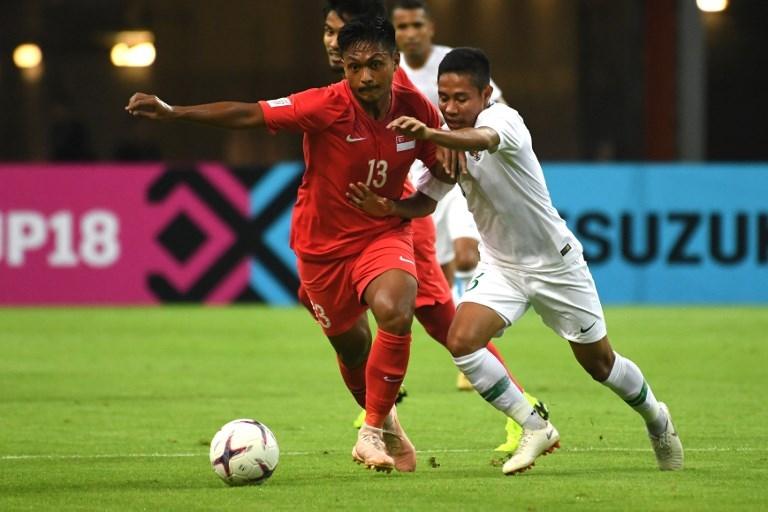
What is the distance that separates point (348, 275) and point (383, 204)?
382mm

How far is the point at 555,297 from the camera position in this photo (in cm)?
723

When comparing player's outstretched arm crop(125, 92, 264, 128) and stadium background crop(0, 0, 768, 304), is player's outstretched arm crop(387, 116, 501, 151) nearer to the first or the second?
player's outstretched arm crop(125, 92, 264, 128)

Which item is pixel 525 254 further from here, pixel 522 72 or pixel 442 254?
pixel 522 72

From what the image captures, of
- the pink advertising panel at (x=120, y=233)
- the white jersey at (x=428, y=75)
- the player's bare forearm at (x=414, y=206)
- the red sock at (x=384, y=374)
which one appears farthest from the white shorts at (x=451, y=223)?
the pink advertising panel at (x=120, y=233)

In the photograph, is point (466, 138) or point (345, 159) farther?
point (345, 159)

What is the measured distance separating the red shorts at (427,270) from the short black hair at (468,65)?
1.16m

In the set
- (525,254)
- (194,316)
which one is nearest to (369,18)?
(525,254)

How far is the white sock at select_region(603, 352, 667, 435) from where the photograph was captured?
7.18 m

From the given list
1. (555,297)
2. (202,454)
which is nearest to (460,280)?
(202,454)

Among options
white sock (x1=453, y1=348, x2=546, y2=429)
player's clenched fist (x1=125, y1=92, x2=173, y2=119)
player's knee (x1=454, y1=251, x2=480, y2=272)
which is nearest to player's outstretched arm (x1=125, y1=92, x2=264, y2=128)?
player's clenched fist (x1=125, y1=92, x2=173, y2=119)

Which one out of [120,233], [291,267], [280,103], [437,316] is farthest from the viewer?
[291,267]

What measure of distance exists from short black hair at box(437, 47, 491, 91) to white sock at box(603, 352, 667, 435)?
139 cm

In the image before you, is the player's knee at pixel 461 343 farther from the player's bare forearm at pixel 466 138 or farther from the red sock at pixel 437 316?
the red sock at pixel 437 316

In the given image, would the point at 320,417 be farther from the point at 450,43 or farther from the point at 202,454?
the point at 450,43
